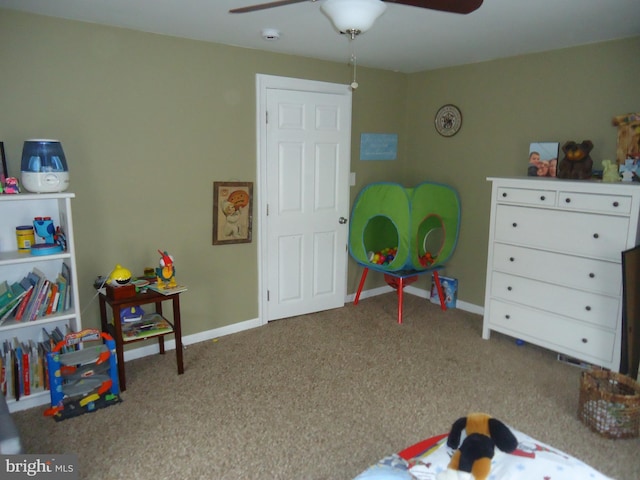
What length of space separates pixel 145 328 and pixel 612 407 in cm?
274

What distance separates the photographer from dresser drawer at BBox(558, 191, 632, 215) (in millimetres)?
2713

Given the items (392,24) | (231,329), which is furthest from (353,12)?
(231,329)

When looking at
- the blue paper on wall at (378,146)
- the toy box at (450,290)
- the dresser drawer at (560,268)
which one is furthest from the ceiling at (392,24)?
the toy box at (450,290)

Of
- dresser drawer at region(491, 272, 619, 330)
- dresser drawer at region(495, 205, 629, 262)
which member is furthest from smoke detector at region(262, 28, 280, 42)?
dresser drawer at region(491, 272, 619, 330)

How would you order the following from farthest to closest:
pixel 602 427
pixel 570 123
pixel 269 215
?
pixel 269 215 → pixel 570 123 → pixel 602 427

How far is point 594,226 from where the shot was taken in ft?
9.36

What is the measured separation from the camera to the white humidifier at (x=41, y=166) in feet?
8.13

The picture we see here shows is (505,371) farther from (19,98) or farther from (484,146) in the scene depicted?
(19,98)

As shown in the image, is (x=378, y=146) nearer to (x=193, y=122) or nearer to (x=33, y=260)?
(x=193, y=122)

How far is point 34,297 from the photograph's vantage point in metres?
2.60

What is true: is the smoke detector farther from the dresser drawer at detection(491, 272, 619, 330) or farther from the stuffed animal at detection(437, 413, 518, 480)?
the stuffed animal at detection(437, 413, 518, 480)

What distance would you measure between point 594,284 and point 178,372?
2765mm

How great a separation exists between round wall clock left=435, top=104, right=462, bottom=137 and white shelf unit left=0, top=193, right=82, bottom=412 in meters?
3.24

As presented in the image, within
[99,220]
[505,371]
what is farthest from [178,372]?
[505,371]
